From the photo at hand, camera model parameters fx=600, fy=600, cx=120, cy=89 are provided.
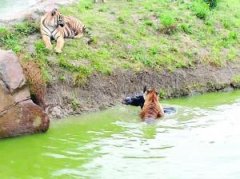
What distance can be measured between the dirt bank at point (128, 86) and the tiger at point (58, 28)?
1.04m

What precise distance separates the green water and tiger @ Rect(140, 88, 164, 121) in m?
0.17

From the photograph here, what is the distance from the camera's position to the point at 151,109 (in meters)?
10.4

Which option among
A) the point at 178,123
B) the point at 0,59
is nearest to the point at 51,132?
the point at 0,59

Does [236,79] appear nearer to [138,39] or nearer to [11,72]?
[138,39]

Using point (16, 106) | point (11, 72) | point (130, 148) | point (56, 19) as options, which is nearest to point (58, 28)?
point (56, 19)

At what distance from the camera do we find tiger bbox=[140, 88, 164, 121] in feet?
33.6

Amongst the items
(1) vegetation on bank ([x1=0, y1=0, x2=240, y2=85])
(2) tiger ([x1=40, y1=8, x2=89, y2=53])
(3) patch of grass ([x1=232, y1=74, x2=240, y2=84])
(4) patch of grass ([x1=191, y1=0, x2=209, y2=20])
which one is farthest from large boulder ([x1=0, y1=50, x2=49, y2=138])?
(4) patch of grass ([x1=191, y1=0, x2=209, y2=20])

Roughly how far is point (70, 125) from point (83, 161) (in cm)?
215

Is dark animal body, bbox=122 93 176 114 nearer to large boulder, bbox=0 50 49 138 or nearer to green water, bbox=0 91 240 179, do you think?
green water, bbox=0 91 240 179

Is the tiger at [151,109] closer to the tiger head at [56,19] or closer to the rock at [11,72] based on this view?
the rock at [11,72]

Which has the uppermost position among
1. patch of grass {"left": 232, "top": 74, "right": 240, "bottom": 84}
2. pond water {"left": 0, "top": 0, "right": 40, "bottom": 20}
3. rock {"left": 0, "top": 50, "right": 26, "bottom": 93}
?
pond water {"left": 0, "top": 0, "right": 40, "bottom": 20}

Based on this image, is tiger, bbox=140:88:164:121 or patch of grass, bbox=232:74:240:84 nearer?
tiger, bbox=140:88:164:121

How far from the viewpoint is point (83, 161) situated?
8078 millimetres

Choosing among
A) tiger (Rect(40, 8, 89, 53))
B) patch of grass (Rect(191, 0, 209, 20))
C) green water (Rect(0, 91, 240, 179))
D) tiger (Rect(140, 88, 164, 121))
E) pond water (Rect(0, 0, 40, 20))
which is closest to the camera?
green water (Rect(0, 91, 240, 179))
